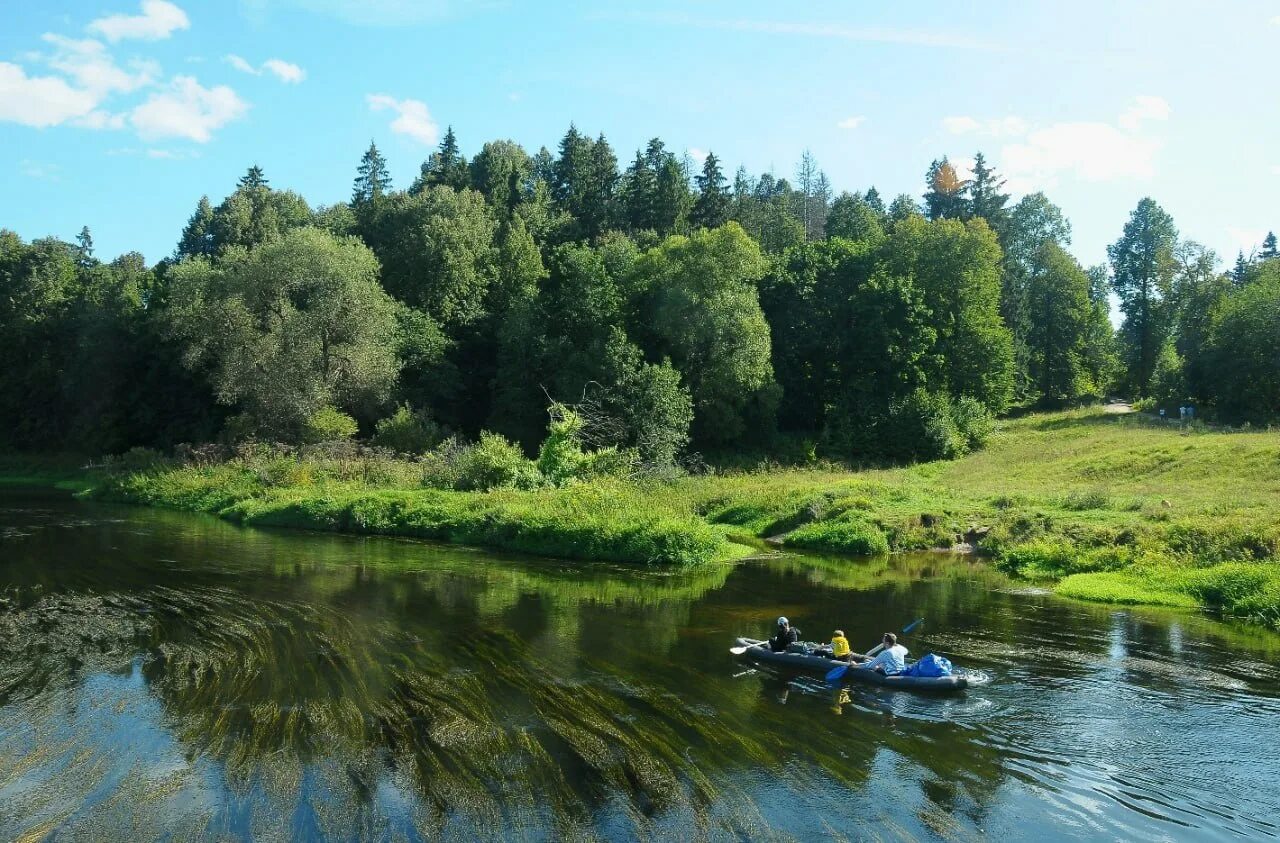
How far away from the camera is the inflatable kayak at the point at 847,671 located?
18172 millimetres

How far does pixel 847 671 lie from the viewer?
1938 cm

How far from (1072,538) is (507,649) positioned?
22.7m

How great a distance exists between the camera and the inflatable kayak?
1817 centimetres

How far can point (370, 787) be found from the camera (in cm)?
1306

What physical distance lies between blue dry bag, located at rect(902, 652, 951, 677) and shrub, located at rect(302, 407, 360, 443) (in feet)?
143

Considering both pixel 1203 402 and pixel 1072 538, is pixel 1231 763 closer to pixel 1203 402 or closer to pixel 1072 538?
pixel 1072 538

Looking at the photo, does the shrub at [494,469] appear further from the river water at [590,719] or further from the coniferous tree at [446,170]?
the coniferous tree at [446,170]

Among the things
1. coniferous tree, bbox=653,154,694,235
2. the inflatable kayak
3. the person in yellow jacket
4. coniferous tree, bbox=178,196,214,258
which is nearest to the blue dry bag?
the inflatable kayak

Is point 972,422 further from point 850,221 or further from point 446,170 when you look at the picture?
point 446,170

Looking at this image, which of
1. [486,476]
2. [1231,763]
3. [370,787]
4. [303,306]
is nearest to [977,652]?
[1231,763]

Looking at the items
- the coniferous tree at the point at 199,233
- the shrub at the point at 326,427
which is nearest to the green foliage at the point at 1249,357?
the shrub at the point at 326,427

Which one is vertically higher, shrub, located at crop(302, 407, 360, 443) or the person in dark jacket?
shrub, located at crop(302, 407, 360, 443)

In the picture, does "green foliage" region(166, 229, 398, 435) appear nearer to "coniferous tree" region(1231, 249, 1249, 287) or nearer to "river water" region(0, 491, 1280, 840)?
"river water" region(0, 491, 1280, 840)

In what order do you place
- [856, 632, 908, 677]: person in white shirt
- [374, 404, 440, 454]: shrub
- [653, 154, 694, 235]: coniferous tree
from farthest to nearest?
[653, 154, 694, 235]: coniferous tree < [374, 404, 440, 454]: shrub < [856, 632, 908, 677]: person in white shirt
